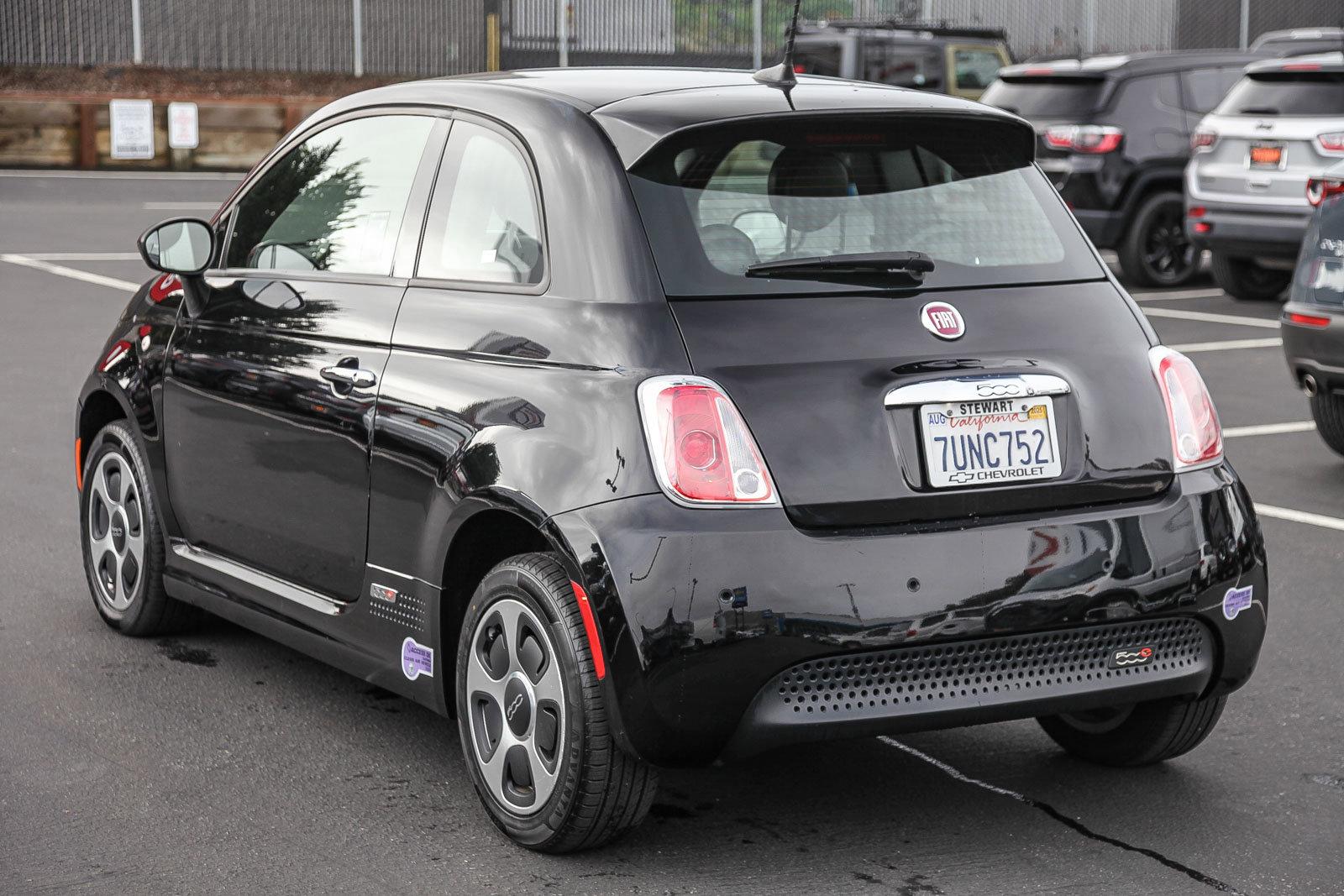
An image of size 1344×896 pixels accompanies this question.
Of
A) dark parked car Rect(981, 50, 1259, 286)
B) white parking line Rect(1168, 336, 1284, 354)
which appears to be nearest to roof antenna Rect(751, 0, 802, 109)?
white parking line Rect(1168, 336, 1284, 354)

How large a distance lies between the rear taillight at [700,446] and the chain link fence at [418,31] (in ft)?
93.1

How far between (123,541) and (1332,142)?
34.9 ft

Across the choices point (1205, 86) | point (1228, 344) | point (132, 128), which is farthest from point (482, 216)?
point (132, 128)

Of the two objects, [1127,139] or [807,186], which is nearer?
[807,186]

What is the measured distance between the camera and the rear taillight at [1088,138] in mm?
15648

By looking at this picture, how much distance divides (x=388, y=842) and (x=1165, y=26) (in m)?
36.6

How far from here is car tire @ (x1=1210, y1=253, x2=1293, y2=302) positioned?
50.2 ft

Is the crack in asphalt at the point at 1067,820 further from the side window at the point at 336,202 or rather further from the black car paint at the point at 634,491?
the side window at the point at 336,202

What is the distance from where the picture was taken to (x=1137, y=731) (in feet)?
14.9

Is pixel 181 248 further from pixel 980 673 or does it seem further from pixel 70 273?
pixel 70 273

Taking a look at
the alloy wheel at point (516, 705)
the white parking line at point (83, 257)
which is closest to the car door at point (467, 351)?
the alloy wheel at point (516, 705)

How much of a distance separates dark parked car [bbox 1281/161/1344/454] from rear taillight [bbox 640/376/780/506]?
4838mm

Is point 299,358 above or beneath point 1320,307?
above

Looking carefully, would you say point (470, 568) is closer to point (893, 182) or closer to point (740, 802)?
point (740, 802)
